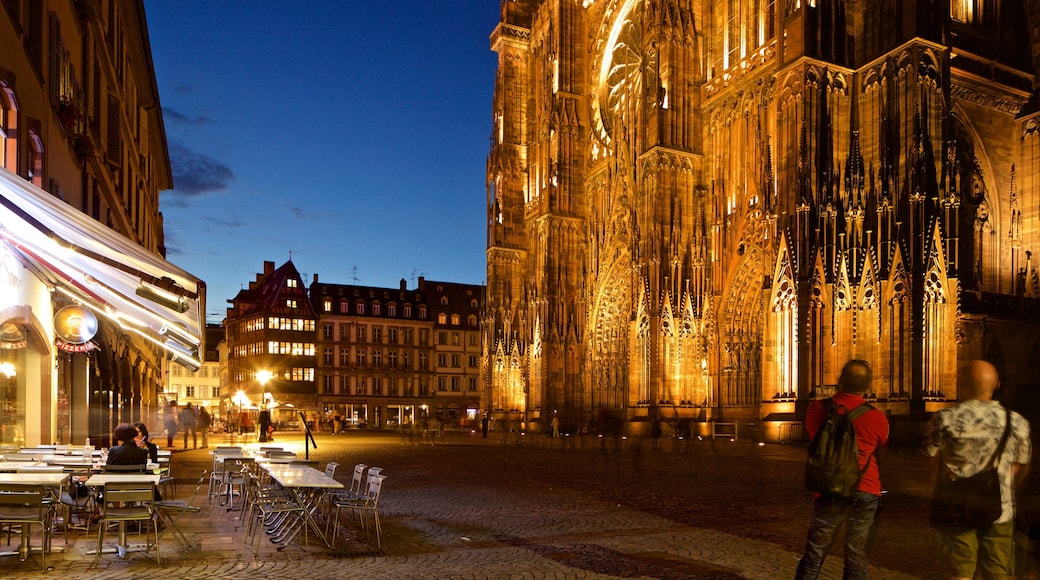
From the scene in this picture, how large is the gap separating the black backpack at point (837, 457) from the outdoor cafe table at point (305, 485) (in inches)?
208

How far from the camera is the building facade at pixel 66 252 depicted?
9.72m

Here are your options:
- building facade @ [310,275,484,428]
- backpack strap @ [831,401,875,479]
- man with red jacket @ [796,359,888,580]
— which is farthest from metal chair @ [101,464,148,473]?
building facade @ [310,275,484,428]

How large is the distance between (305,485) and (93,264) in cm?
400

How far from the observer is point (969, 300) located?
88.5ft

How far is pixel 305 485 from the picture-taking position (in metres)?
9.19

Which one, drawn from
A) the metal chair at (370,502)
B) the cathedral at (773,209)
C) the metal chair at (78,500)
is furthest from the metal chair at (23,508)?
the cathedral at (773,209)

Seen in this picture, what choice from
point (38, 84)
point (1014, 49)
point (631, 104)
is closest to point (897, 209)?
point (1014, 49)

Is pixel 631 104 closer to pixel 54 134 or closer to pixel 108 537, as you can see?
pixel 54 134

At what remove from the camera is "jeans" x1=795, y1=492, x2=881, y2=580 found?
20.0 feet

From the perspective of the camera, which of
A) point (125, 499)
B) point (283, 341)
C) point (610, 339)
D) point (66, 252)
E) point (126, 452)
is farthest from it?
point (283, 341)

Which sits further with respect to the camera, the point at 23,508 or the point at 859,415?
the point at 23,508

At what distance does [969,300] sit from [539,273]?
71.1 ft

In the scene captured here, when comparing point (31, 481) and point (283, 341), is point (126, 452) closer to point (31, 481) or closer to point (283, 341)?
point (31, 481)

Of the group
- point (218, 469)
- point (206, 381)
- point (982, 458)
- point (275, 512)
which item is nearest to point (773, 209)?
point (218, 469)
